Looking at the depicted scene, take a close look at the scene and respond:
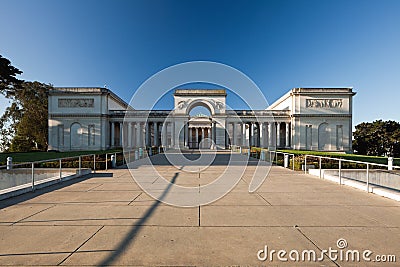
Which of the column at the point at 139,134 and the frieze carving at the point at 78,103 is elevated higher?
the frieze carving at the point at 78,103

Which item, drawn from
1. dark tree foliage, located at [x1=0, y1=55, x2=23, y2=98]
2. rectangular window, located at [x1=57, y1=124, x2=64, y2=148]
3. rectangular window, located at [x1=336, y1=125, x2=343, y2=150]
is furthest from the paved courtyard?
rectangular window, located at [x1=336, y1=125, x2=343, y2=150]

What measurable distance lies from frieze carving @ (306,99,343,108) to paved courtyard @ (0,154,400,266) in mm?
46661

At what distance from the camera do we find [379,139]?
181ft

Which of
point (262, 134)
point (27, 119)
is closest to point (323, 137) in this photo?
point (262, 134)

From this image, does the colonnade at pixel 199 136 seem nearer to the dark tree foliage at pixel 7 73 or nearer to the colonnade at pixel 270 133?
the colonnade at pixel 270 133

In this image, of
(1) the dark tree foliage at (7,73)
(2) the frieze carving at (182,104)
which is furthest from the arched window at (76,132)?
(2) the frieze carving at (182,104)

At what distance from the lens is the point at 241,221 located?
5.15m

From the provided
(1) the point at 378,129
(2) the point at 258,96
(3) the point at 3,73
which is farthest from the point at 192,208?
(1) the point at 378,129

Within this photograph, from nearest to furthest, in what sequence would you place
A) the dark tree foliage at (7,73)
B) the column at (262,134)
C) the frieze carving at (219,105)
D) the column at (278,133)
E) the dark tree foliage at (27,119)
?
the dark tree foliage at (7,73) → the dark tree foliage at (27,119) → the column at (278,133) → the frieze carving at (219,105) → the column at (262,134)

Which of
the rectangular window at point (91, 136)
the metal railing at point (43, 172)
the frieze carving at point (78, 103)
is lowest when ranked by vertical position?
the metal railing at point (43, 172)

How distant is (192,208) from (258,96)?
6.26 metres

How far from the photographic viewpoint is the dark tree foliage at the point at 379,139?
174 feet

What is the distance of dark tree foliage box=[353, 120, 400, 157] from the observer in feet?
174

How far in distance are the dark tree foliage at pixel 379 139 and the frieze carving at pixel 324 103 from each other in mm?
14913
